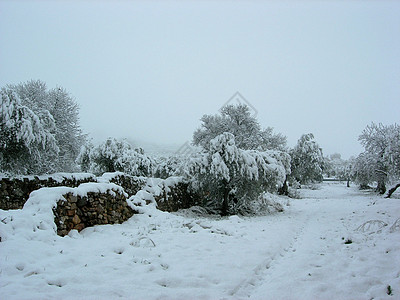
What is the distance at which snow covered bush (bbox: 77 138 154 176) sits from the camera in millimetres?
18516

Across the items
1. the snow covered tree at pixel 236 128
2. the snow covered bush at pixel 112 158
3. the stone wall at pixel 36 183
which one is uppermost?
the snow covered tree at pixel 236 128

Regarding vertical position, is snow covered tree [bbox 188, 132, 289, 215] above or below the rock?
above

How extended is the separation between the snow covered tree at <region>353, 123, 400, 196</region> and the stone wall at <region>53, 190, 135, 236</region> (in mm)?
20470

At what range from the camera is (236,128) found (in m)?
22.1

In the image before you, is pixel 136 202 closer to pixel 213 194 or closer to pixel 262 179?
pixel 213 194

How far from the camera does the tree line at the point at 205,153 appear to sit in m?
11.3

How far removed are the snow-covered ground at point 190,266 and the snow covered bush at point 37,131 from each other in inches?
278

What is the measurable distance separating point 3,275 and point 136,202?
18.6ft

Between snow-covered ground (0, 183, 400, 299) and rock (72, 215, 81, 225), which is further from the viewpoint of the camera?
rock (72, 215, 81, 225)

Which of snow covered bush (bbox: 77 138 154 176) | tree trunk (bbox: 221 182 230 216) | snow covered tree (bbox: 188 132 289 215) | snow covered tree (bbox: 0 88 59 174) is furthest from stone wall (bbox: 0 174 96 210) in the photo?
snow covered bush (bbox: 77 138 154 176)

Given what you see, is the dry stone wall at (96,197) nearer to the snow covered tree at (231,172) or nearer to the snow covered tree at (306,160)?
the snow covered tree at (231,172)

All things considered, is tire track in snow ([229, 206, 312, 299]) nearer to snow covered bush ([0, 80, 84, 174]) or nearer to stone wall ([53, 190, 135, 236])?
stone wall ([53, 190, 135, 236])

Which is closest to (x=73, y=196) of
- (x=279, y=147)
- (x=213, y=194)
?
(x=213, y=194)

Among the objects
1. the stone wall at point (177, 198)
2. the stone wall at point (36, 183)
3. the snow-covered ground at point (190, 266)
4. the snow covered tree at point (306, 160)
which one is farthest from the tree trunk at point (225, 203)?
the snow covered tree at point (306, 160)
